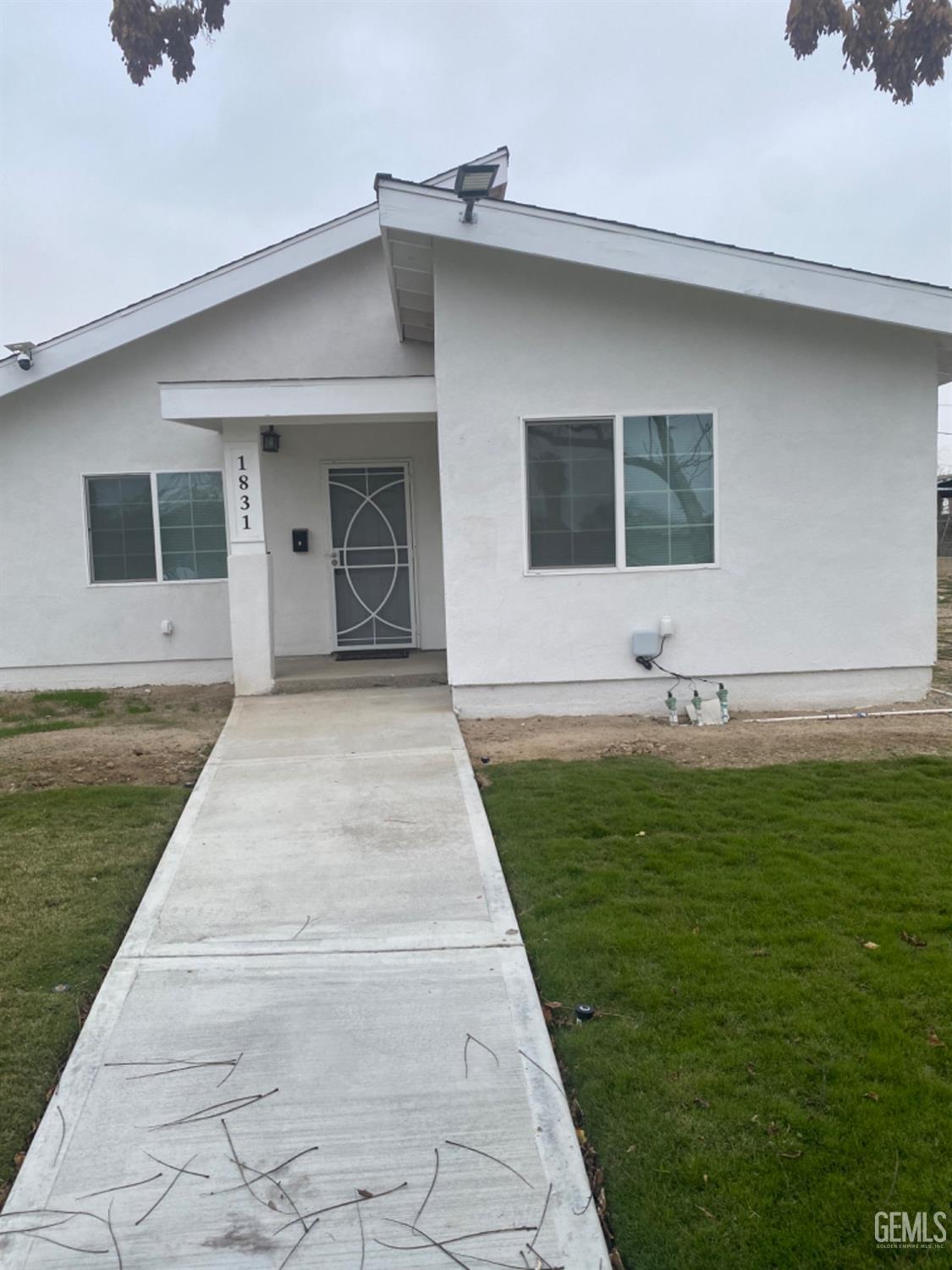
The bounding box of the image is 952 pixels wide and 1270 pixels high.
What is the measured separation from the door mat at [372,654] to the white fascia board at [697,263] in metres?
5.11

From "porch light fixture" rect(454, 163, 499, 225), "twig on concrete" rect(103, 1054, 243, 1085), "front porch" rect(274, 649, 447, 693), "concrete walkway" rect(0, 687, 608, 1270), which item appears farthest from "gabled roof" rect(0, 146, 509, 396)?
"twig on concrete" rect(103, 1054, 243, 1085)

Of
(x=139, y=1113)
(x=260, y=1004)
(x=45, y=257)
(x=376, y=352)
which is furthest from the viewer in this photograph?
(x=45, y=257)

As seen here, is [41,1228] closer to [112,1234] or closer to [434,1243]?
[112,1234]

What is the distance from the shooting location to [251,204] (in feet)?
84.4

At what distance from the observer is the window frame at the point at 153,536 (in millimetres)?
10797

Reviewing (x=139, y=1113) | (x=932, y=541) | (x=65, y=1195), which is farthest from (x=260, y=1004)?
(x=932, y=541)

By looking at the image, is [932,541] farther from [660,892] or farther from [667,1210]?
[667,1210]

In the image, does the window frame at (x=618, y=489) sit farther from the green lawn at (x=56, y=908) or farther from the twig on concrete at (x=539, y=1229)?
the twig on concrete at (x=539, y=1229)

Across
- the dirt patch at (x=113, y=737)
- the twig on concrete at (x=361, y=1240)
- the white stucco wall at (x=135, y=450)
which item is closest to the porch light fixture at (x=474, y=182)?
the white stucco wall at (x=135, y=450)

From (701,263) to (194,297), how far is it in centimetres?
552

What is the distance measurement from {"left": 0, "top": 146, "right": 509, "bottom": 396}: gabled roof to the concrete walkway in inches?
267

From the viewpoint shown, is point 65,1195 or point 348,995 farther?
point 348,995

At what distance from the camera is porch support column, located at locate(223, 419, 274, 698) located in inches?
364

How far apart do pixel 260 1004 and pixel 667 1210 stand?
1.74m
